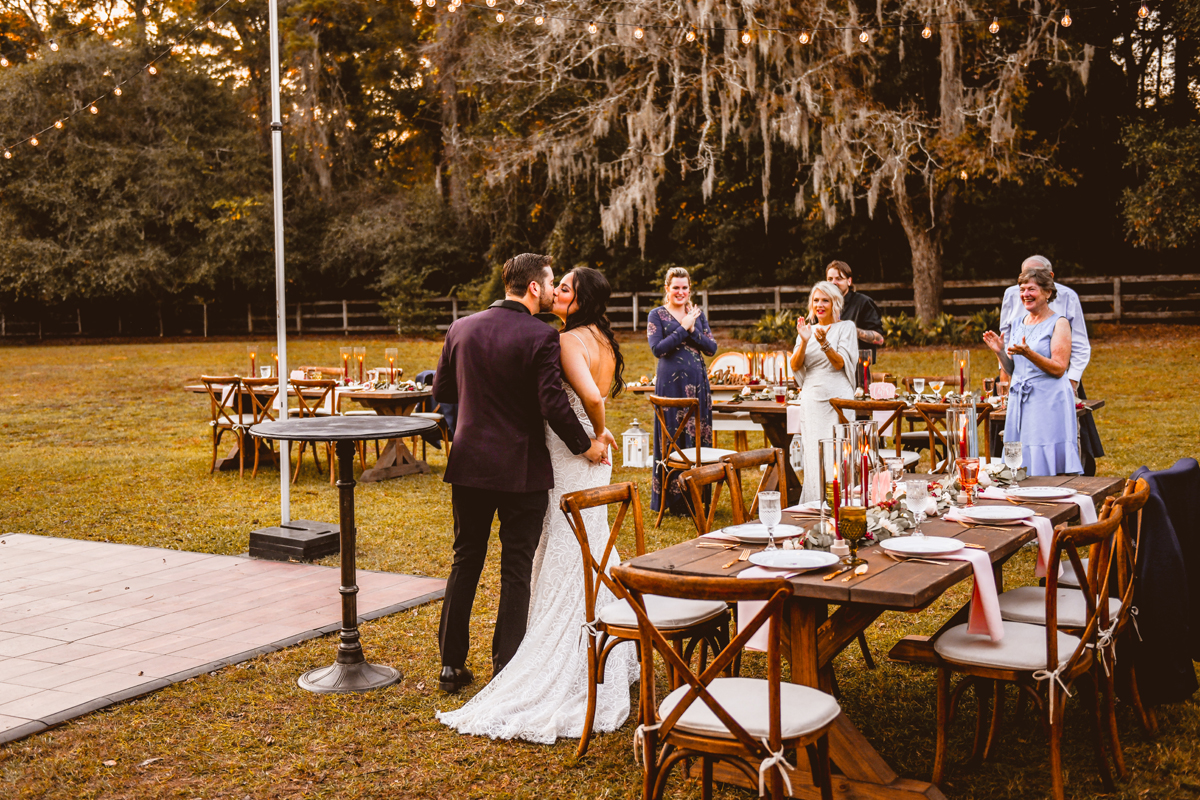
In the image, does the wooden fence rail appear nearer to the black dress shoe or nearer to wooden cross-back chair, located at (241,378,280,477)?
wooden cross-back chair, located at (241,378,280,477)

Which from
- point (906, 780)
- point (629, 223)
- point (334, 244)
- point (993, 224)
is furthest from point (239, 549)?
point (334, 244)

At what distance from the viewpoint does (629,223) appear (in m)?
18.4

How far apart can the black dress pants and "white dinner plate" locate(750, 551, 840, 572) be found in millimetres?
1142

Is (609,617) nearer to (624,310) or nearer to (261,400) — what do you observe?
(261,400)

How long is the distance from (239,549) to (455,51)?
20120 mm

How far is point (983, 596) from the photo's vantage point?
9.87 feet

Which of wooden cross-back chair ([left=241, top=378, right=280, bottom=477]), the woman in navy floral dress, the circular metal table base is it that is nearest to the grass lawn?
the circular metal table base

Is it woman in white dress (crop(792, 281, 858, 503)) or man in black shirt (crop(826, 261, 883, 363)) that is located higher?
man in black shirt (crop(826, 261, 883, 363))

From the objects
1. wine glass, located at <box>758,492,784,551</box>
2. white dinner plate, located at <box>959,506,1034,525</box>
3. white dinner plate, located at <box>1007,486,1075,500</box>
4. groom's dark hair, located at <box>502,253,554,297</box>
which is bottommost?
white dinner plate, located at <box>959,506,1034,525</box>

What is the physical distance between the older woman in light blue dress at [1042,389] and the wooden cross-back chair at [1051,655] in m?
2.39

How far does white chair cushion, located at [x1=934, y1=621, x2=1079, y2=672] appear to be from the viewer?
9.75 ft

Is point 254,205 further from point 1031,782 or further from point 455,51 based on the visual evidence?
point 1031,782

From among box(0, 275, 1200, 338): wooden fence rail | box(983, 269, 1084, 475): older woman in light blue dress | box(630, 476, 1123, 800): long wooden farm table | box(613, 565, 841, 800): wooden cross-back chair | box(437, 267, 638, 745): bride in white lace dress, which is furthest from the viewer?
box(0, 275, 1200, 338): wooden fence rail

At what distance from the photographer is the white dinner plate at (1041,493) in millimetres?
3836
